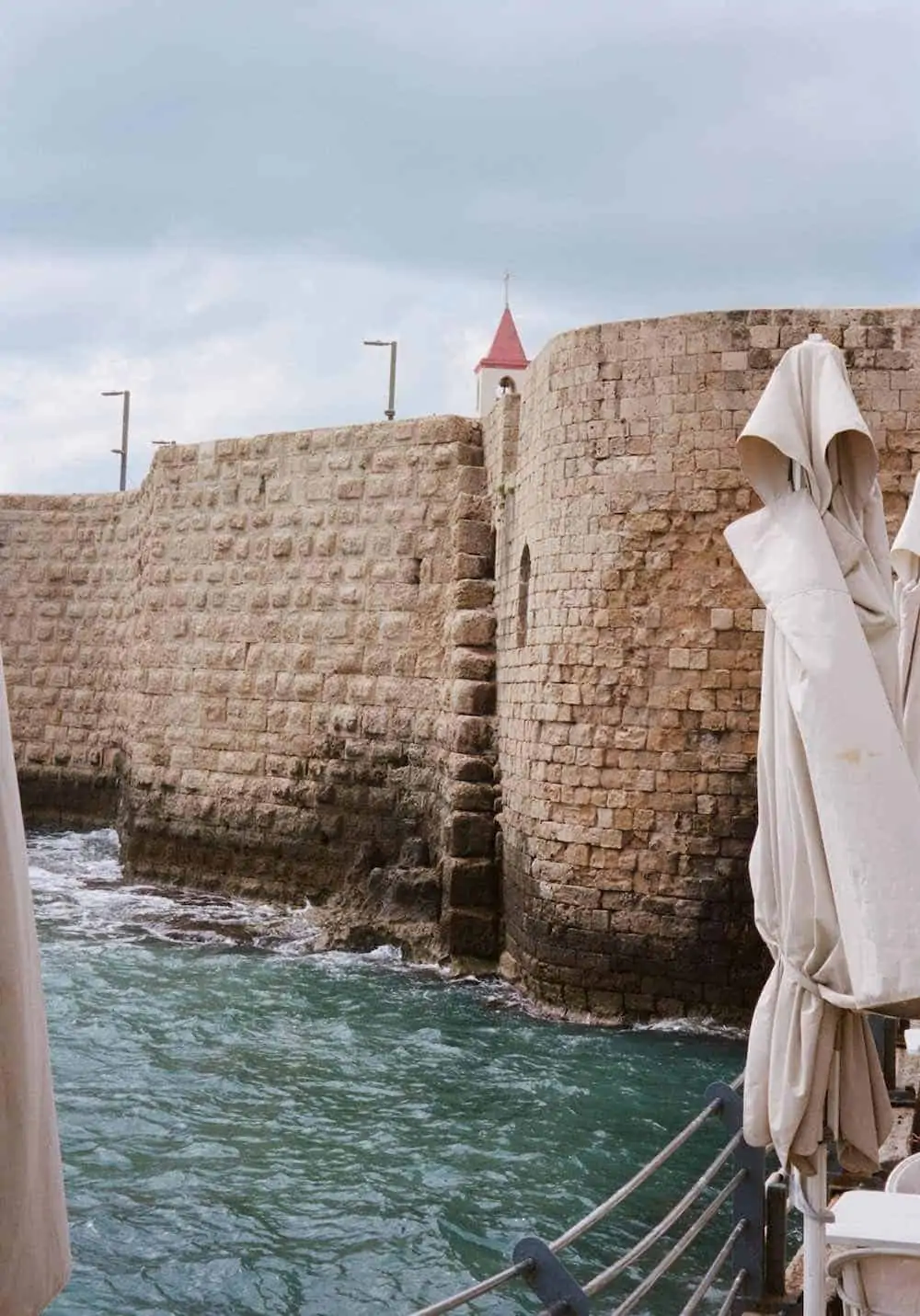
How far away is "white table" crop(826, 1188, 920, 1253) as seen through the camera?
3311 mm

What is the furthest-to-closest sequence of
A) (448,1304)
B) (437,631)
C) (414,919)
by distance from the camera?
(437,631), (414,919), (448,1304)

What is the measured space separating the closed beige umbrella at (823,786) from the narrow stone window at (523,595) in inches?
331

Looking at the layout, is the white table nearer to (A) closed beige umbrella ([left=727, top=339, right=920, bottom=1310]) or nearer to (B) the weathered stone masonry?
(A) closed beige umbrella ([left=727, top=339, right=920, bottom=1310])

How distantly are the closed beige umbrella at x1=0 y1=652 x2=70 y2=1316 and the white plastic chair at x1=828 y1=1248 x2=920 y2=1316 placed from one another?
2184mm

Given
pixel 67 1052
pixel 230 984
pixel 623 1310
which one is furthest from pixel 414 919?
pixel 623 1310

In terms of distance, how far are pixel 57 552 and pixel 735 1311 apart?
19.7 meters

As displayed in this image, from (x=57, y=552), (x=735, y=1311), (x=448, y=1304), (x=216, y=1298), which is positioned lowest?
(x=216, y=1298)

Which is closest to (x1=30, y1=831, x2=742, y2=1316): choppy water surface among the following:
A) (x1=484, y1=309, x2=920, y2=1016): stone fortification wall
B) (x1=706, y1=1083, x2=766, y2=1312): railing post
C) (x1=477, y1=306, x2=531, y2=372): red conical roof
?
(x1=484, y1=309, x2=920, y2=1016): stone fortification wall

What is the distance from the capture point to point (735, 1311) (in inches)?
182

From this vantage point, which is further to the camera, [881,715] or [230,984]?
[230,984]

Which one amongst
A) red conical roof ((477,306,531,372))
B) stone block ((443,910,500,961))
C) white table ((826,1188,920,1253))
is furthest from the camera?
red conical roof ((477,306,531,372))

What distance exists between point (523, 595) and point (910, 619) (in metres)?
6.32

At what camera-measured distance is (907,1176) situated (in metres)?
4.00

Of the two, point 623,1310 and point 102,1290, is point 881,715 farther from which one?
point 102,1290
